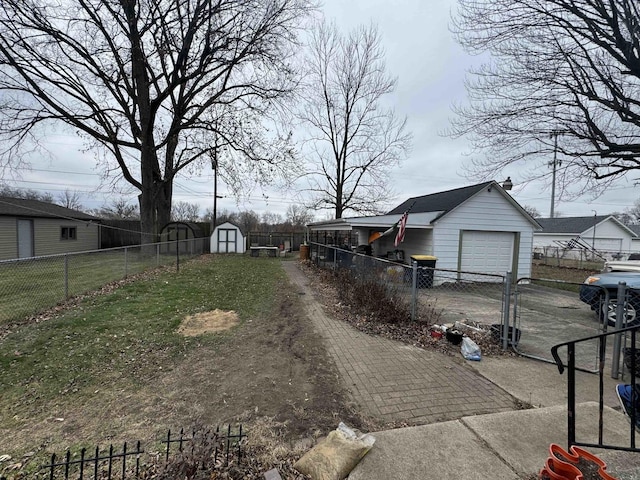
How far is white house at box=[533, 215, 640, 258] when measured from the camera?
94.2 ft

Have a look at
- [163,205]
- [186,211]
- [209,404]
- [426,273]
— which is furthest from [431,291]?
[186,211]

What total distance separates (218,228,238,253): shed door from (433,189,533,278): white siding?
16188mm

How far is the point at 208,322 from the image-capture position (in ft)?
19.5

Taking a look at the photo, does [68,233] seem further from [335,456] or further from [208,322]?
[335,456]

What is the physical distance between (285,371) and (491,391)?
2.47m

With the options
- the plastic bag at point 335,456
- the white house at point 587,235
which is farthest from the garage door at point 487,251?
the white house at point 587,235

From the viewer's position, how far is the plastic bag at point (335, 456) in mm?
2080

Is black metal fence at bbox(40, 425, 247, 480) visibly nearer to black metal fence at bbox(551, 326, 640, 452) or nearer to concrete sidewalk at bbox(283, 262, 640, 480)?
concrete sidewalk at bbox(283, 262, 640, 480)

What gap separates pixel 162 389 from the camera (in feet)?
11.1

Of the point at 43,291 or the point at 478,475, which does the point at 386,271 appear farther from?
the point at 43,291

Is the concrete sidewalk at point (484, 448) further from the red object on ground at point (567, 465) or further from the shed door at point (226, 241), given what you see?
the shed door at point (226, 241)

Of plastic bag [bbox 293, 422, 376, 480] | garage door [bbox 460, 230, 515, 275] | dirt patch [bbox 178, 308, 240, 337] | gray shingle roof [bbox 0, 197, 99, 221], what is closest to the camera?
Answer: plastic bag [bbox 293, 422, 376, 480]

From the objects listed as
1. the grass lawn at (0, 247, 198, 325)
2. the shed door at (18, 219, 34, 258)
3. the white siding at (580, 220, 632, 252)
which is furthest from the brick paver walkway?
the white siding at (580, 220, 632, 252)

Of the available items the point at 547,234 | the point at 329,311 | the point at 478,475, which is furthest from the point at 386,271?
the point at 547,234
